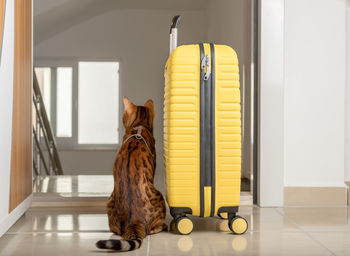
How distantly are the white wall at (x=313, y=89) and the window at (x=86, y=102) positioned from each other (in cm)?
429

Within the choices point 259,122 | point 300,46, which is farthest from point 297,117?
point 300,46

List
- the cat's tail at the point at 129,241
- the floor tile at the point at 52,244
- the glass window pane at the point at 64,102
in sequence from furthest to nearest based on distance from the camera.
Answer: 1. the glass window pane at the point at 64,102
2. the floor tile at the point at 52,244
3. the cat's tail at the point at 129,241

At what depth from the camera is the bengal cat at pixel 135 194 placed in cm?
164

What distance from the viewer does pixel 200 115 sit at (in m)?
1.73

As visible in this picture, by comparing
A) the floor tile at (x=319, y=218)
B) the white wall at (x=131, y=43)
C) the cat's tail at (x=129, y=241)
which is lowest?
the floor tile at (x=319, y=218)

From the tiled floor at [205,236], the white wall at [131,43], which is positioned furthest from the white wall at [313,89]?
the white wall at [131,43]

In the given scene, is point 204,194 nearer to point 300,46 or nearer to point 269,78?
point 269,78

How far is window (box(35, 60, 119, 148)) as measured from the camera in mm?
6469

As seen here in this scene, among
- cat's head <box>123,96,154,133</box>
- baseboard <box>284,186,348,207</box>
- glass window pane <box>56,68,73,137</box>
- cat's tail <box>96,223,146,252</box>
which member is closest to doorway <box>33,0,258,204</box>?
glass window pane <box>56,68,73,137</box>

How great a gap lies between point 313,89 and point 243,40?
3.81ft

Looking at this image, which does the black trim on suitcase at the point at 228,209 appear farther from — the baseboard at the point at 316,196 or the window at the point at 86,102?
the window at the point at 86,102

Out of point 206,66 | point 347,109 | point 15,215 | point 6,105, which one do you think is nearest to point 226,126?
point 206,66

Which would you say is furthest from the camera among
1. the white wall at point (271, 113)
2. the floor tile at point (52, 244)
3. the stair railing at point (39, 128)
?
the stair railing at point (39, 128)

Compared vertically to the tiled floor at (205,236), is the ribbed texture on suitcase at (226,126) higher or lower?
higher
